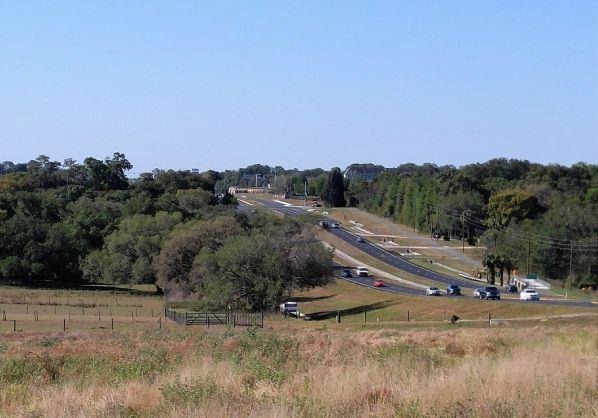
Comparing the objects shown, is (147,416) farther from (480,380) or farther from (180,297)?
(180,297)

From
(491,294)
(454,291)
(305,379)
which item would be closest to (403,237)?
(454,291)

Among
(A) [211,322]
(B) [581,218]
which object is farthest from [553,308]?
(B) [581,218]

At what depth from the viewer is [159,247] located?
87.3 m

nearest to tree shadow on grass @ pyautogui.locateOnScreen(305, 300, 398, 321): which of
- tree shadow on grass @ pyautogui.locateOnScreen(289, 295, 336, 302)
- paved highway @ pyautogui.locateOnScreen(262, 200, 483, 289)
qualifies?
tree shadow on grass @ pyautogui.locateOnScreen(289, 295, 336, 302)

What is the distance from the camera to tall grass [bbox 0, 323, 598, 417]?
9016 millimetres

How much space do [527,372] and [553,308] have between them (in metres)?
33.1

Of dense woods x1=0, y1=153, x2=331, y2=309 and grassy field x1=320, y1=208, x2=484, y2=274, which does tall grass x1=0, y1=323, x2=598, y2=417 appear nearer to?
grassy field x1=320, y1=208, x2=484, y2=274

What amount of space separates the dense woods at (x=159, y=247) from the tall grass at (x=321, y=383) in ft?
160

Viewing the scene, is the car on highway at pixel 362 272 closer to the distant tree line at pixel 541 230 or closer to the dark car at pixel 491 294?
the distant tree line at pixel 541 230

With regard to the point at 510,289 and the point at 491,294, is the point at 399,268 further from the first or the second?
the point at 491,294

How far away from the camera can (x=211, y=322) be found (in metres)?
50.3

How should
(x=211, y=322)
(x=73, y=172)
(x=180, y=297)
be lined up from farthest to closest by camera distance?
(x=73, y=172) → (x=180, y=297) → (x=211, y=322)

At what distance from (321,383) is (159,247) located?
258 feet

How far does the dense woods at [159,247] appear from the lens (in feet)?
212
